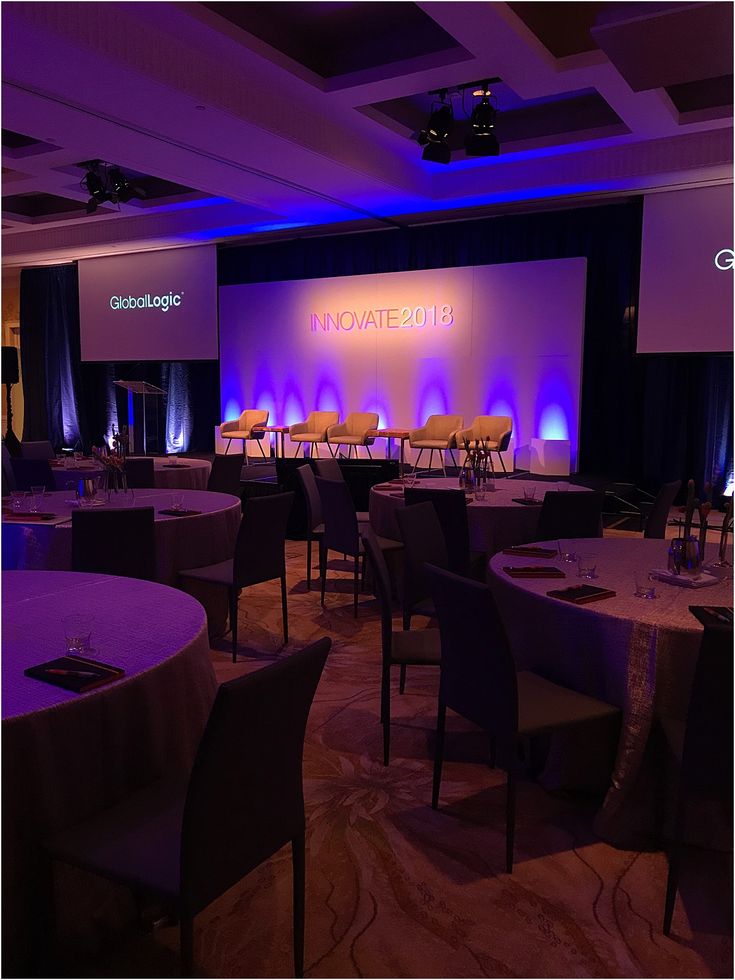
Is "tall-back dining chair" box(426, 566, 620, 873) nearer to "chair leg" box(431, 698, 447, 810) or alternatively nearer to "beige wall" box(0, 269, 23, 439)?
"chair leg" box(431, 698, 447, 810)

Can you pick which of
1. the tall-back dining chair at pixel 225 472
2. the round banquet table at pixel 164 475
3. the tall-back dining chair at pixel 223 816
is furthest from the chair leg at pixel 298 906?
the round banquet table at pixel 164 475

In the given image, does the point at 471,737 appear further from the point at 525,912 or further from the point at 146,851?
the point at 146,851

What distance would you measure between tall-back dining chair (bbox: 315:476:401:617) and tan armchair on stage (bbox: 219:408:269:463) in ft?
19.7

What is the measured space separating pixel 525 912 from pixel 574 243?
29.1 ft

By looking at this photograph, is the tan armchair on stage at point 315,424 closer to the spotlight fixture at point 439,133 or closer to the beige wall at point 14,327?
the spotlight fixture at point 439,133

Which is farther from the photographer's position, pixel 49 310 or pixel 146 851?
pixel 49 310

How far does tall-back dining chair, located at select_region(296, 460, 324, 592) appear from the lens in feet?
18.6

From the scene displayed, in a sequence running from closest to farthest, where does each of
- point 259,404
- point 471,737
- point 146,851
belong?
point 146,851 < point 471,737 < point 259,404

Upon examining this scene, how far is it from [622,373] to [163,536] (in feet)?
22.9

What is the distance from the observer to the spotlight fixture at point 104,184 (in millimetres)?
9172

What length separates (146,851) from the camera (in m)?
1.76

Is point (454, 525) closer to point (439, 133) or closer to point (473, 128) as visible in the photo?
point (439, 133)

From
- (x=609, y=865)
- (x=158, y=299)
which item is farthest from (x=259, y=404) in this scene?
(x=609, y=865)

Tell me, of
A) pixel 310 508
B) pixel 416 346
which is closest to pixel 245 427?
pixel 416 346
